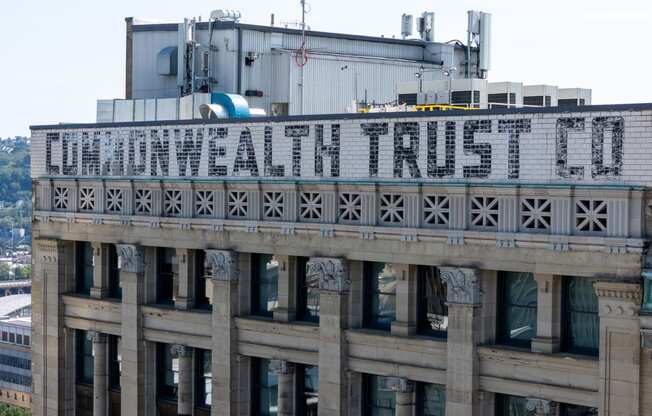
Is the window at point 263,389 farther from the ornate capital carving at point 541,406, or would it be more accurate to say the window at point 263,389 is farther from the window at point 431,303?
the ornate capital carving at point 541,406

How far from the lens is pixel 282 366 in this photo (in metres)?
43.6

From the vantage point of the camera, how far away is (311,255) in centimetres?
4216

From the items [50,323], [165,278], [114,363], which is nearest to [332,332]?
[165,278]

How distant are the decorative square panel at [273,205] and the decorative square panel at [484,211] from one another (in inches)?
306

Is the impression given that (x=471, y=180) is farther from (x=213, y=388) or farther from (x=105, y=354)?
(x=105, y=354)

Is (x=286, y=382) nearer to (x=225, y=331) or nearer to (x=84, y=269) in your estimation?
(x=225, y=331)

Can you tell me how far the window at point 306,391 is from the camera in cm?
4359

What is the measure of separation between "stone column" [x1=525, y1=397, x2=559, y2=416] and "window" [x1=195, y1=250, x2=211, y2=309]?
1439 cm

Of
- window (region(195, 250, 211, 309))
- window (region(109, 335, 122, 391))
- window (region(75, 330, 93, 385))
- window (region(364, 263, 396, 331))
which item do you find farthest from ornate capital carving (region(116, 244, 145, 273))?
window (region(364, 263, 396, 331))

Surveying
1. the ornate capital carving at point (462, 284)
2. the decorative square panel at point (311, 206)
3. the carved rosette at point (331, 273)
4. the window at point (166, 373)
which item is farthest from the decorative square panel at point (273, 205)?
the window at point (166, 373)

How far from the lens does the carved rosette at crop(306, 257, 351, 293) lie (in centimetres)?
4138

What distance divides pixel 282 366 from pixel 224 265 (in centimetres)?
397

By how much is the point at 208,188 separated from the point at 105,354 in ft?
29.6

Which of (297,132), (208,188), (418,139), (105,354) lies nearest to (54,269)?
(105,354)
